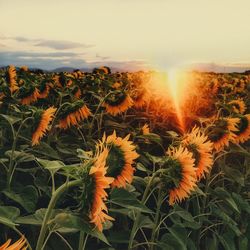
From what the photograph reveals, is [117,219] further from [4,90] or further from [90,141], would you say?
[4,90]

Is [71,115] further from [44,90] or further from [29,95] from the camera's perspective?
[44,90]

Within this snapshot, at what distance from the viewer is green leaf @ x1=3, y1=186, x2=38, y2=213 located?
2207 mm

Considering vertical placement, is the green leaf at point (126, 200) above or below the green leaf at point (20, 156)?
above

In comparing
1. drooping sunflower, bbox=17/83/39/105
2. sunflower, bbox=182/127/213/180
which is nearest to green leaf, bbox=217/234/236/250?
sunflower, bbox=182/127/213/180

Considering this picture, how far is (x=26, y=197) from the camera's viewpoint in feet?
7.52

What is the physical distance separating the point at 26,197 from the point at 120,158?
21.8 inches

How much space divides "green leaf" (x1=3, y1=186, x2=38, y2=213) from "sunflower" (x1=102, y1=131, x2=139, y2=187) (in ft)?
1.37

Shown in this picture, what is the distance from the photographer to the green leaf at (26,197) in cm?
221

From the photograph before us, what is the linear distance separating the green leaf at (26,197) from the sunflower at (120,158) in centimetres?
42

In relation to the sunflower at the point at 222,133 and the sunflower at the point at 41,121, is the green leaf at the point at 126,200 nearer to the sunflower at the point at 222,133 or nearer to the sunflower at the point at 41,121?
the sunflower at the point at 41,121

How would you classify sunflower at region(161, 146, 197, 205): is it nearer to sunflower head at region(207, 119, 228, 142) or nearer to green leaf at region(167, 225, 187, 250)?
green leaf at region(167, 225, 187, 250)

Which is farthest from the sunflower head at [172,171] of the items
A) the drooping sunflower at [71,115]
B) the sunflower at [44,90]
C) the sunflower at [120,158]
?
the sunflower at [44,90]

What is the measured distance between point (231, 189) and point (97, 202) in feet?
7.91

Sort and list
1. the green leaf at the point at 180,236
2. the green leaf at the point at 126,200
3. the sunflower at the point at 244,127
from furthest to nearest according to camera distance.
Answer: the sunflower at the point at 244,127 → the green leaf at the point at 180,236 → the green leaf at the point at 126,200
